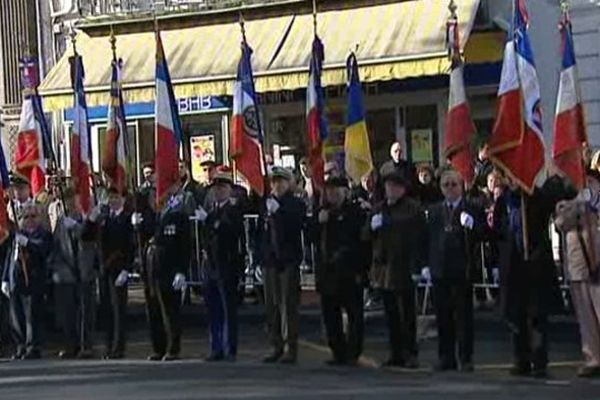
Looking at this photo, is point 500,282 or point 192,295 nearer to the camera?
point 500,282

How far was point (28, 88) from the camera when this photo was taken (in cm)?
2345

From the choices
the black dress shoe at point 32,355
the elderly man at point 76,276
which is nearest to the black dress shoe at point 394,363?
the elderly man at point 76,276

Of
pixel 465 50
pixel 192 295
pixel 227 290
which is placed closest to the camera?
pixel 227 290

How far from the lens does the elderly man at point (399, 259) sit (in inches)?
667

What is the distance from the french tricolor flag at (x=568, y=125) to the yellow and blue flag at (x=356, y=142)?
349 centimetres

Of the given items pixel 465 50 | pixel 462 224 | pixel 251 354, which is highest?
pixel 465 50

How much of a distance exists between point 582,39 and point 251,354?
1056 centimetres

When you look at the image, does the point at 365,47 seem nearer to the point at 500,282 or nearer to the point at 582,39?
the point at 582,39

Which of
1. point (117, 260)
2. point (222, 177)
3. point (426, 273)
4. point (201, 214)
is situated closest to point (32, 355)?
point (117, 260)

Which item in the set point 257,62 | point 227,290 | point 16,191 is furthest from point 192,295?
point 257,62

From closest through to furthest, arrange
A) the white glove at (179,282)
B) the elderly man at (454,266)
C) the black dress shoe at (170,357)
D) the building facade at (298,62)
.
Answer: the elderly man at (454,266), the white glove at (179,282), the black dress shoe at (170,357), the building facade at (298,62)

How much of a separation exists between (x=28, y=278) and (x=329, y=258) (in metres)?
4.14

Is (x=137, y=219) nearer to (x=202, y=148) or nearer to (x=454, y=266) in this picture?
(x=454, y=266)

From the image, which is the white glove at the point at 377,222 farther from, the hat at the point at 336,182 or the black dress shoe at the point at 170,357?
the black dress shoe at the point at 170,357
